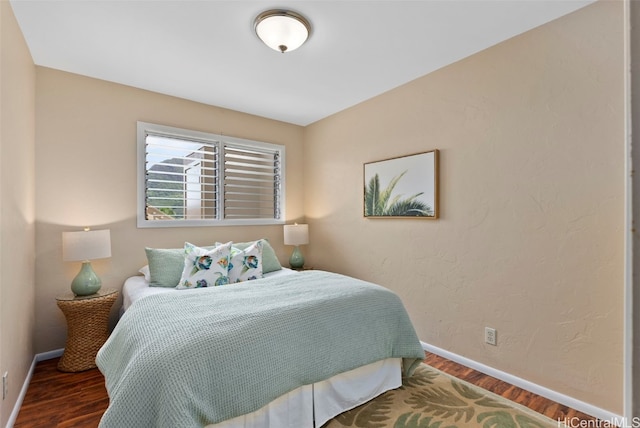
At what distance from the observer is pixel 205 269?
8.93ft

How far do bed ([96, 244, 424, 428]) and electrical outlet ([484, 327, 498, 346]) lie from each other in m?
0.63

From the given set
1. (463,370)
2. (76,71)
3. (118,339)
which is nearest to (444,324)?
(463,370)

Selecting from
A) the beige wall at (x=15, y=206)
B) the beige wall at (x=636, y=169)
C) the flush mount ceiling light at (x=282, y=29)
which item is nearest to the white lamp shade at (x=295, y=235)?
the flush mount ceiling light at (x=282, y=29)

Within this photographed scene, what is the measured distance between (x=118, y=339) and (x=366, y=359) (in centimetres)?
Answer: 145

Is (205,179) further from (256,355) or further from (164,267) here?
(256,355)

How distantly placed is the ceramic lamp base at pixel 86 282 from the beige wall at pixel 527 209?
2680 mm

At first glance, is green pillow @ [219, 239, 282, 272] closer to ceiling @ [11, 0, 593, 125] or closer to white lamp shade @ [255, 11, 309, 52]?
ceiling @ [11, 0, 593, 125]

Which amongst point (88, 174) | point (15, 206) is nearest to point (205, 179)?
point (88, 174)

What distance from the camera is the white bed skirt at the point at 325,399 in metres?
1.59

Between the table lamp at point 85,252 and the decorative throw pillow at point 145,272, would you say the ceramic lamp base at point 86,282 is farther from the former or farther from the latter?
the decorative throw pillow at point 145,272

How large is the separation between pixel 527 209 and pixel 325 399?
1.86m

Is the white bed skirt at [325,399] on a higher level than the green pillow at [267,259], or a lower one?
lower

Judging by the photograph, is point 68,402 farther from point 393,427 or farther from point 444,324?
point 444,324

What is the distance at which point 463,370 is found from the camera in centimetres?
245
